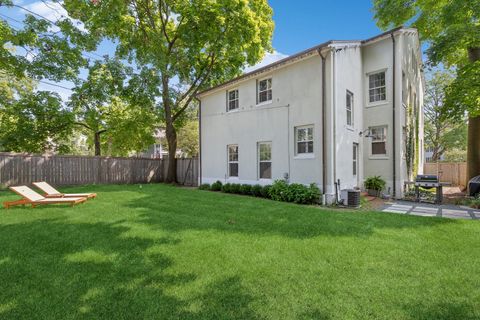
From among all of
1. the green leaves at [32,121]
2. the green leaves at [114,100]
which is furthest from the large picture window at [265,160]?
the green leaves at [32,121]

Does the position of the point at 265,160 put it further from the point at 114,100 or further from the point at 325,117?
the point at 114,100

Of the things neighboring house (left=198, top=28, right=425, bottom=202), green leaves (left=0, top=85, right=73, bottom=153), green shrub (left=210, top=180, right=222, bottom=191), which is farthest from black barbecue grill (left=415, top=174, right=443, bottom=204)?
green leaves (left=0, top=85, right=73, bottom=153)

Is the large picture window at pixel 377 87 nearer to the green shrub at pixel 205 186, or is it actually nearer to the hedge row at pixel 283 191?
the hedge row at pixel 283 191

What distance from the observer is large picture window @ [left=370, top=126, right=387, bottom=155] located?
11.9 meters

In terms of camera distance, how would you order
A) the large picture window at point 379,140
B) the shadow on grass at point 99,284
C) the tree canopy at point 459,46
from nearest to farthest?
the shadow on grass at point 99,284 < the tree canopy at point 459,46 < the large picture window at point 379,140

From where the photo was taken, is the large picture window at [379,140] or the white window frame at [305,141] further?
the large picture window at [379,140]

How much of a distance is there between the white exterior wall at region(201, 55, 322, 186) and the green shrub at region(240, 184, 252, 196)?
0.48m

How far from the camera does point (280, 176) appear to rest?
1121 cm

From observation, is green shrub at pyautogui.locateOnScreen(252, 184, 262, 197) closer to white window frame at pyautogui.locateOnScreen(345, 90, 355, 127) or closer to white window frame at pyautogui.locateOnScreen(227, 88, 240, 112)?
white window frame at pyautogui.locateOnScreen(227, 88, 240, 112)

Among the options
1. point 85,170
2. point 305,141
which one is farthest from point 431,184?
point 85,170

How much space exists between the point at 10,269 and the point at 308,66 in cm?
Answer: 1041

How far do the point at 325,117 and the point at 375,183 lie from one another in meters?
4.13

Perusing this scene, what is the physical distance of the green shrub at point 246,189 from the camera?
11.8m

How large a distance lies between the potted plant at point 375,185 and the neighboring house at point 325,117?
357 millimetres
